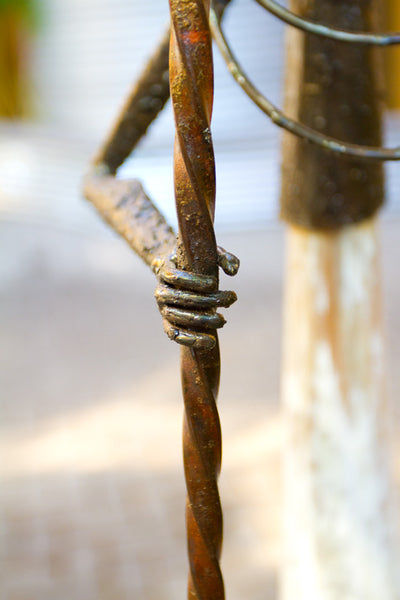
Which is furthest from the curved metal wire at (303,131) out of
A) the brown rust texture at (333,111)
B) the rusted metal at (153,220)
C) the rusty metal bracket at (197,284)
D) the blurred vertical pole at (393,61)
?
the blurred vertical pole at (393,61)

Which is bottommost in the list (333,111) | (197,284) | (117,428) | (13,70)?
(117,428)

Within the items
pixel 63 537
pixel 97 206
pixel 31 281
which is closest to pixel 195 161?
pixel 97 206

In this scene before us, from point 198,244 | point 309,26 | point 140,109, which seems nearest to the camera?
point 198,244

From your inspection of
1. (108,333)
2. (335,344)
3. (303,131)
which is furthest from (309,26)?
(108,333)

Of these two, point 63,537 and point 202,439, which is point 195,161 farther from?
point 63,537

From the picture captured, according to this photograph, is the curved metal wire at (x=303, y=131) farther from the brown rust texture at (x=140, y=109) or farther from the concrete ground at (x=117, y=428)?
the concrete ground at (x=117, y=428)

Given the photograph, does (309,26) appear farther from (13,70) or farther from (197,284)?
(13,70)

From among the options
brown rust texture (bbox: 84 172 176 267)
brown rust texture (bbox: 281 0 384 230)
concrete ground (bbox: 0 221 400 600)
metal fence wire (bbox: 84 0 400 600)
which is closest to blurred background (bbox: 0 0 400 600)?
concrete ground (bbox: 0 221 400 600)
